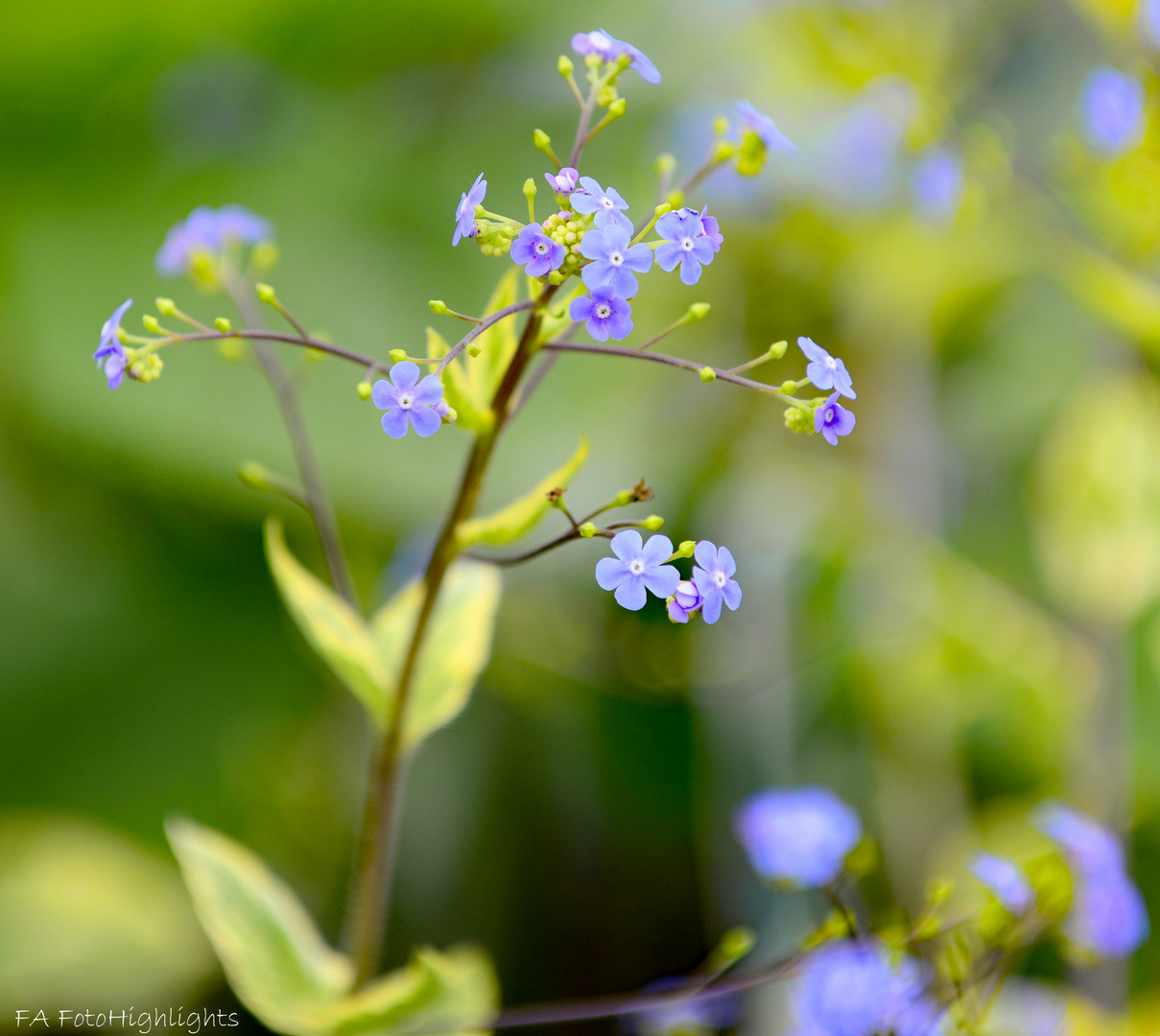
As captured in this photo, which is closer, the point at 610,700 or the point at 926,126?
the point at 926,126

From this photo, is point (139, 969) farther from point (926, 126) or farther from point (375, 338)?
point (926, 126)

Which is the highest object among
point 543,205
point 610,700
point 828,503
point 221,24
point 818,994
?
point 221,24

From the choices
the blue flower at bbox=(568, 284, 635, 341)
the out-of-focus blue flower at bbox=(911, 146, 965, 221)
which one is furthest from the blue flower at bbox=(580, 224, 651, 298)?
the out-of-focus blue flower at bbox=(911, 146, 965, 221)

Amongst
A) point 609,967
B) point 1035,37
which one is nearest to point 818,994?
point 609,967

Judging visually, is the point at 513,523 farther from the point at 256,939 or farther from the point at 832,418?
the point at 256,939

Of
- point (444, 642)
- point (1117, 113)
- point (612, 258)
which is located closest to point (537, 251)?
point (612, 258)

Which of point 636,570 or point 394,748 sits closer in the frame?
point 636,570
